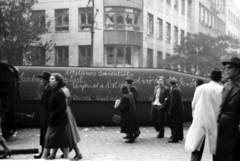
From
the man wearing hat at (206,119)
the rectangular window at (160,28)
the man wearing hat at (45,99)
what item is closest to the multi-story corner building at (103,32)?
the rectangular window at (160,28)

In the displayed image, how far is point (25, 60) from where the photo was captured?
32969 mm

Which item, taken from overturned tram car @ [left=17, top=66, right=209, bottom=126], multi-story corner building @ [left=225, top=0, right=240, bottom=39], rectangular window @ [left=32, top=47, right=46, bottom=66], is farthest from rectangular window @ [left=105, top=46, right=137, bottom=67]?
multi-story corner building @ [left=225, top=0, right=240, bottom=39]

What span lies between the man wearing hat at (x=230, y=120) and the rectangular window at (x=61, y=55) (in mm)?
35544

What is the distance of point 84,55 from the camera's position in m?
40.5

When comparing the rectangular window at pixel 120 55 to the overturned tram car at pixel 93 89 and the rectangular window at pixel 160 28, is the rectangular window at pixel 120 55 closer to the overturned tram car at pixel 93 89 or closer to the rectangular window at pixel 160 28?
the rectangular window at pixel 160 28

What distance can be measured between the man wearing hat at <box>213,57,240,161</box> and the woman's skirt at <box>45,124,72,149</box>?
136 inches

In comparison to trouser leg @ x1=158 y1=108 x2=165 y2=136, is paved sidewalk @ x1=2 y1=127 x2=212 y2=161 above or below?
below

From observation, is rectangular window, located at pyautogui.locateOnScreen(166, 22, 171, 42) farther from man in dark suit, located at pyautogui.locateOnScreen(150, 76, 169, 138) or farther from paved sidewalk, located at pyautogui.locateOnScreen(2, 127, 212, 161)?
man in dark suit, located at pyautogui.locateOnScreen(150, 76, 169, 138)

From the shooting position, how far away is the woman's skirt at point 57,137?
27.5 feet

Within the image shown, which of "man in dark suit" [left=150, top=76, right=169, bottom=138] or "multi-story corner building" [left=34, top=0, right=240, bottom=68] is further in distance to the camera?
"multi-story corner building" [left=34, top=0, right=240, bottom=68]

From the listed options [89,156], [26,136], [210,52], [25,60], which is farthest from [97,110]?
[210,52]

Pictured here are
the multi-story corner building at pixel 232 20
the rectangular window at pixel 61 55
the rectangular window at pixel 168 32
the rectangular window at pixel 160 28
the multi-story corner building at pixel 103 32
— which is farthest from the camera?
the multi-story corner building at pixel 232 20

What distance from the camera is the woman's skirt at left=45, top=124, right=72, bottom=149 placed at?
27.5 ft

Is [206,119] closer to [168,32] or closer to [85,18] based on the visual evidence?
[85,18]
